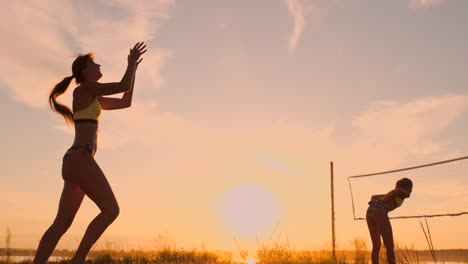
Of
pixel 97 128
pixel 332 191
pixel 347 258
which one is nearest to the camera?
pixel 97 128

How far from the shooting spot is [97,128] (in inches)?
190

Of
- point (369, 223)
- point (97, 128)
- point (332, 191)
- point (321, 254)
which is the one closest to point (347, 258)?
point (321, 254)

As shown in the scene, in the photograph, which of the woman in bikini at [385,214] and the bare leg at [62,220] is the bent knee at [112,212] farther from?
the woman in bikini at [385,214]

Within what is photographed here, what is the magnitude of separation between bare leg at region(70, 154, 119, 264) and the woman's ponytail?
667mm

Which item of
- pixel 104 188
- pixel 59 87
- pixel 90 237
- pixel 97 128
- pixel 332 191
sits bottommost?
pixel 90 237

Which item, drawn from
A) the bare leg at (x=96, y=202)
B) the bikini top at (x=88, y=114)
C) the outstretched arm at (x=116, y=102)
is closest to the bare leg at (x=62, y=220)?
the bare leg at (x=96, y=202)

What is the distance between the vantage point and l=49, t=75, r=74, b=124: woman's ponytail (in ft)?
16.5

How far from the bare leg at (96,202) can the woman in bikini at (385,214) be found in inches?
208

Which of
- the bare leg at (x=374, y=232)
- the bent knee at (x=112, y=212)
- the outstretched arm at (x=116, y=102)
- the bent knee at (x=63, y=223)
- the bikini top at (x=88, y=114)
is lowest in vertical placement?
the bent knee at (x=63, y=223)

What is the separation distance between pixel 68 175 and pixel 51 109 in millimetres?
827

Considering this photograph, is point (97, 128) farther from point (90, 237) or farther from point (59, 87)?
point (90, 237)

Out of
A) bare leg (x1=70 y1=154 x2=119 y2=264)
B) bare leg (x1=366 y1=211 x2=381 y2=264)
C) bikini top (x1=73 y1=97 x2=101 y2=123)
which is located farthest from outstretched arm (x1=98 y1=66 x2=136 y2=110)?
bare leg (x1=366 y1=211 x2=381 y2=264)

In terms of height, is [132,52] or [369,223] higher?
[132,52]

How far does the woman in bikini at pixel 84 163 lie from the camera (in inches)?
176
